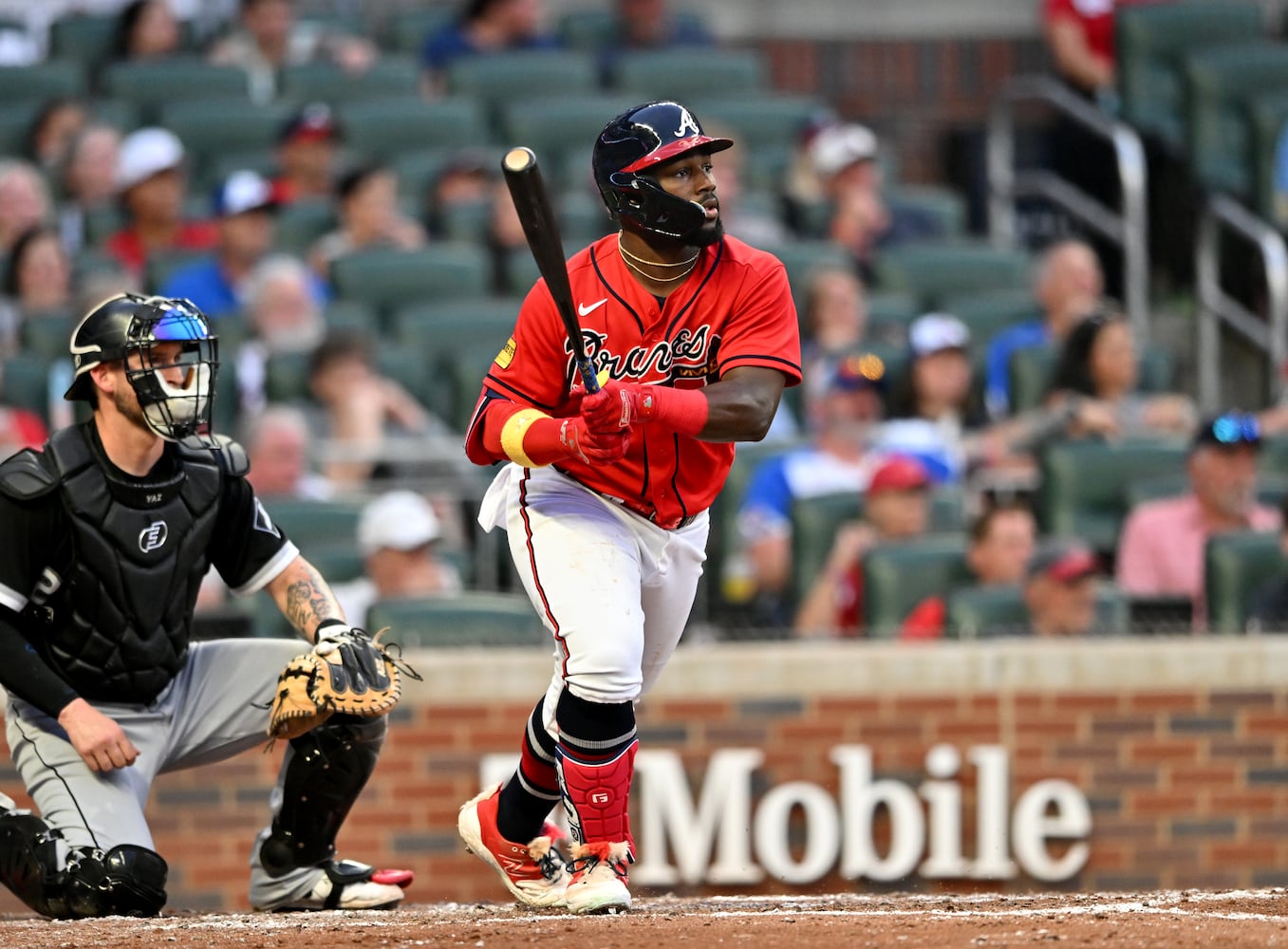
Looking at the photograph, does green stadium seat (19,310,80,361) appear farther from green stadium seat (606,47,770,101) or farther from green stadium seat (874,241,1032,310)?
green stadium seat (874,241,1032,310)

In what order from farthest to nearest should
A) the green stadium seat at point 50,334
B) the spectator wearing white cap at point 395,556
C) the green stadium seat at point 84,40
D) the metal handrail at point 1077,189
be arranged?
the green stadium seat at point 84,40 → the metal handrail at point 1077,189 → the green stadium seat at point 50,334 → the spectator wearing white cap at point 395,556

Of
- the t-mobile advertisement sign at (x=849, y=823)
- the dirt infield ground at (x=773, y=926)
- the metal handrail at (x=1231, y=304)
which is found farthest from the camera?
the metal handrail at (x=1231, y=304)

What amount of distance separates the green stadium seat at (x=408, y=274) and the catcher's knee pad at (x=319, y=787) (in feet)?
14.1

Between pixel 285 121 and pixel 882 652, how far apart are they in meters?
4.73

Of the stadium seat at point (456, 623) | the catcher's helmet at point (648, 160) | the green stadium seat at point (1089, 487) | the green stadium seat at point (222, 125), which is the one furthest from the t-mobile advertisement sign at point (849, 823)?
the green stadium seat at point (222, 125)

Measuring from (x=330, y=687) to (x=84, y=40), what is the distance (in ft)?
23.1

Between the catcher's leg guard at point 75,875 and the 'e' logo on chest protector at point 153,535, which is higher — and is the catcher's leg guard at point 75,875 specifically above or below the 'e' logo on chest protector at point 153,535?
below

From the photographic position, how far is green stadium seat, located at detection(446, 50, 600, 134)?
10.8 m

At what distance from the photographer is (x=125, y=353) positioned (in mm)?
4926

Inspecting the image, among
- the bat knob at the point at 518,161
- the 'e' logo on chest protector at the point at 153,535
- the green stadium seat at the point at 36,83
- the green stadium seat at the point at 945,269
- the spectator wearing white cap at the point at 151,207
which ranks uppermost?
the green stadium seat at the point at 36,83

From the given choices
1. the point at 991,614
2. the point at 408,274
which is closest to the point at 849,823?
the point at 991,614

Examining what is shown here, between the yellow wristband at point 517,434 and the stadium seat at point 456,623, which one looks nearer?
the yellow wristband at point 517,434

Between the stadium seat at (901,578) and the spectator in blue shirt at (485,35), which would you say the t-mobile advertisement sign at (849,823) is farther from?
the spectator in blue shirt at (485,35)

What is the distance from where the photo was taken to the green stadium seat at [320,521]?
7.42 m
